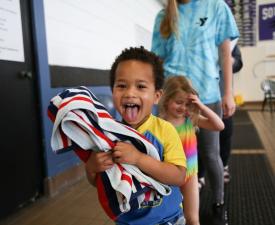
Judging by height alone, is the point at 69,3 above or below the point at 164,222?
above

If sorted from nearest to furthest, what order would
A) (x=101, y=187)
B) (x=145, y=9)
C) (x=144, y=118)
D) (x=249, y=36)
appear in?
1. (x=101, y=187)
2. (x=144, y=118)
3. (x=145, y=9)
4. (x=249, y=36)

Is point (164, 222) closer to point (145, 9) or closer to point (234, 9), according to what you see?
point (145, 9)

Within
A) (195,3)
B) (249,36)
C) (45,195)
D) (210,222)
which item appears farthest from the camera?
(249,36)

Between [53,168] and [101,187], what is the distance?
1.85 metres

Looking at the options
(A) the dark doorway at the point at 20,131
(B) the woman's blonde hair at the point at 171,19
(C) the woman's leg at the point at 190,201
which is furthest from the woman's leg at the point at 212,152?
(A) the dark doorway at the point at 20,131

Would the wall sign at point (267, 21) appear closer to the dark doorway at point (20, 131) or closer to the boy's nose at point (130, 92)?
the dark doorway at point (20, 131)

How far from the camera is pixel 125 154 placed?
80cm

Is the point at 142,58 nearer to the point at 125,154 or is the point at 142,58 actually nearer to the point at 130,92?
the point at 130,92

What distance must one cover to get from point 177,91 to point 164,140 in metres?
0.57

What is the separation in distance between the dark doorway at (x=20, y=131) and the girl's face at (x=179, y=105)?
3.95ft

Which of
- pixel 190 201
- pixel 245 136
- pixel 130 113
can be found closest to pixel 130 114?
pixel 130 113

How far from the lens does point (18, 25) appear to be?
87.9 inches

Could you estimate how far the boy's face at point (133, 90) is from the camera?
0.94 metres

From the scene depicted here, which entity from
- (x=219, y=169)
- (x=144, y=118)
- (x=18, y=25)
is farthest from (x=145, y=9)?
(x=144, y=118)
